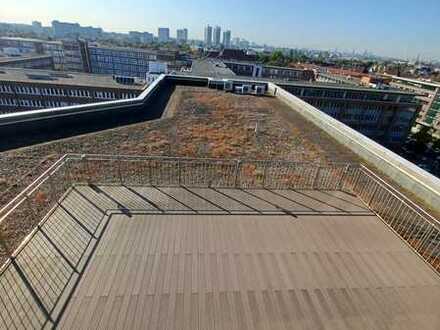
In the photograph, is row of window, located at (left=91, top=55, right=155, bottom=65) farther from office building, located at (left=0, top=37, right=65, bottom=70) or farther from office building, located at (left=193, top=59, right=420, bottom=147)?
office building, located at (left=193, top=59, right=420, bottom=147)

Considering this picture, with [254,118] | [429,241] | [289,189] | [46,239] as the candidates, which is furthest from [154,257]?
[254,118]

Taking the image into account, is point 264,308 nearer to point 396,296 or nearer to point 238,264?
point 238,264

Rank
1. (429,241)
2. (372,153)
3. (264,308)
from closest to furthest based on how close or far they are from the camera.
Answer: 1. (264,308)
2. (429,241)
3. (372,153)

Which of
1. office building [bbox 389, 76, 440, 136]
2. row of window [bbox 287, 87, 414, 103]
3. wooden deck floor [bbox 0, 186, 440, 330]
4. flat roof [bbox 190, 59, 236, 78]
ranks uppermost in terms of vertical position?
flat roof [bbox 190, 59, 236, 78]

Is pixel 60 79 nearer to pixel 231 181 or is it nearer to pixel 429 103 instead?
pixel 231 181

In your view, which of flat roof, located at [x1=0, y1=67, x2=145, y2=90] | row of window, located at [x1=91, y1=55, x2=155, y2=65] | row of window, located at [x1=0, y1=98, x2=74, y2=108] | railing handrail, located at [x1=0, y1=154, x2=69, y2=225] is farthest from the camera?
row of window, located at [x1=91, y1=55, x2=155, y2=65]

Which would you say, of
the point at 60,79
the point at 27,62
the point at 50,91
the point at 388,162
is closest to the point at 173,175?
the point at 388,162

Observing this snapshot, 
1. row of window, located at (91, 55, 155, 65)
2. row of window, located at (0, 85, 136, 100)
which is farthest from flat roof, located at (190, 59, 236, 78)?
row of window, located at (91, 55, 155, 65)
